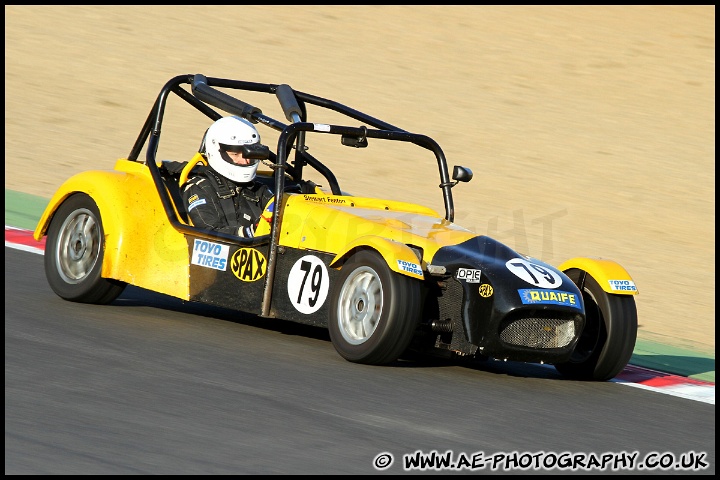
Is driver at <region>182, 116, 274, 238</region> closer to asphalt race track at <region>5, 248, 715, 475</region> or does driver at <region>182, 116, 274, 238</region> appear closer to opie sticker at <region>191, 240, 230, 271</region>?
opie sticker at <region>191, 240, 230, 271</region>

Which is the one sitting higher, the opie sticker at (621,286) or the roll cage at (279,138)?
the roll cage at (279,138)

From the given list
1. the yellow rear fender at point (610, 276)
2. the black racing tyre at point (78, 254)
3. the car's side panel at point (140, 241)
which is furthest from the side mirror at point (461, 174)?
the black racing tyre at point (78, 254)

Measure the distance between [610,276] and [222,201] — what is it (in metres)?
2.64

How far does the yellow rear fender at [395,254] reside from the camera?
697 cm

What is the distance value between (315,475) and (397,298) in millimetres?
2012

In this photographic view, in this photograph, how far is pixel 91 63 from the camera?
729 inches

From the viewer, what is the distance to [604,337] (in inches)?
300

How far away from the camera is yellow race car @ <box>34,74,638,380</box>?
710 cm

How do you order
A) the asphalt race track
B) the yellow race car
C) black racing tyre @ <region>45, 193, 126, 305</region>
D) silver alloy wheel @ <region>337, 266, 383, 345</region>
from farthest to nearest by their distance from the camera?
black racing tyre @ <region>45, 193, 126, 305</region>, silver alloy wheel @ <region>337, 266, 383, 345</region>, the yellow race car, the asphalt race track

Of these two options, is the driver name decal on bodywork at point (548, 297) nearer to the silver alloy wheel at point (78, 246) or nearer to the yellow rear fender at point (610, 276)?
the yellow rear fender at point (610, 276)

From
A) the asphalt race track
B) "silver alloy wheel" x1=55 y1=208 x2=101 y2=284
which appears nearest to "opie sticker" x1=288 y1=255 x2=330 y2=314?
the asphalt race track

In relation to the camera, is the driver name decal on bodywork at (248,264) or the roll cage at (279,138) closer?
the driver name decal on bodywork at (248,264)

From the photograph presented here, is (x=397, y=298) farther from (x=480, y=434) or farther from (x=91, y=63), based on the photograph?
(x=91, y=63)

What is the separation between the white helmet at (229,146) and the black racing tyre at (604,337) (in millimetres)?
2421
